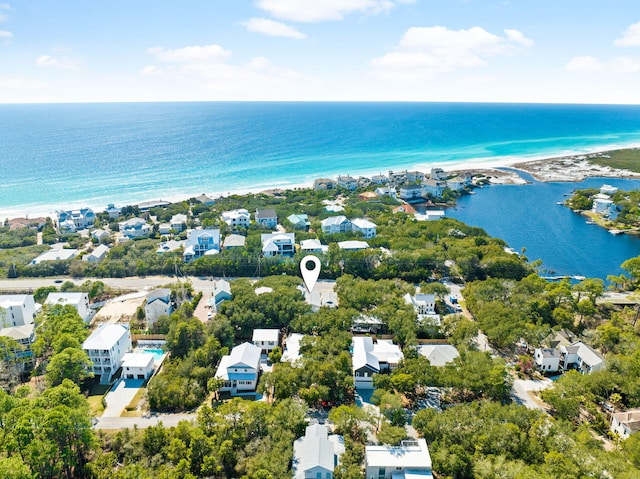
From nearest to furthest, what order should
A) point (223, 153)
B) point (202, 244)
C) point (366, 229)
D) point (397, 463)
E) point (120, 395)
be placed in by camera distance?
point (397, 463) → point (120, 395) → point (202, 244) → point (366, 229) → point (223, 153)

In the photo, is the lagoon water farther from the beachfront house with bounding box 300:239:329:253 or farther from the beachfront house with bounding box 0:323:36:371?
the beachfront house with bounding box 0:323:36:371

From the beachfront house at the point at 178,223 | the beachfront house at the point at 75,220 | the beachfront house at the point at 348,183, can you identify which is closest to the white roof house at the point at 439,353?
the beachfront house at the point at 178,223

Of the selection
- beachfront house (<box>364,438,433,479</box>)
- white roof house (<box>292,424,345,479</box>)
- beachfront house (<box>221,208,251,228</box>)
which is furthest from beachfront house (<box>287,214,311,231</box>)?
beachfront house (<box>364,438,433,479</box>)

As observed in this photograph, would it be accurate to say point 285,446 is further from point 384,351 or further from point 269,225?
point 269,225

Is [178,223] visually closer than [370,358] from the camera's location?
No

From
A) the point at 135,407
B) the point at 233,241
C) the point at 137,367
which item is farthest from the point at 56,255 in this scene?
the point at 135,407

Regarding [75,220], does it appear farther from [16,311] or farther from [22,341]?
[22,341]

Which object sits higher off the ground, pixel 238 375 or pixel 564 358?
pixel 238 375
